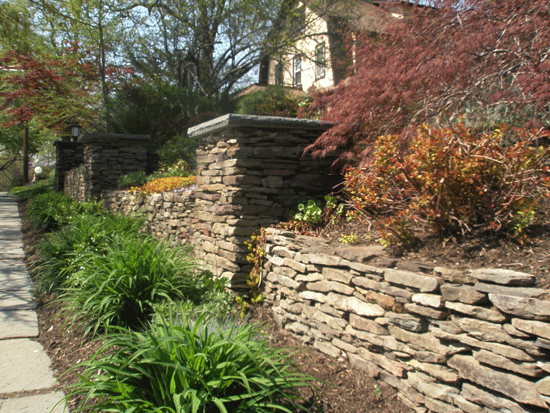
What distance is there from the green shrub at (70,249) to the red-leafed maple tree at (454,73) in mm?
2951

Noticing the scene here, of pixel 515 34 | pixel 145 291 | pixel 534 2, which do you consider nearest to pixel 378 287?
pixel 145 291

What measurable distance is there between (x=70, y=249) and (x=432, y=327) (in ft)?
15.0

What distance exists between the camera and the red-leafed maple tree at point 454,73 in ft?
10.8

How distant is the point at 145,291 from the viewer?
379 centimetres

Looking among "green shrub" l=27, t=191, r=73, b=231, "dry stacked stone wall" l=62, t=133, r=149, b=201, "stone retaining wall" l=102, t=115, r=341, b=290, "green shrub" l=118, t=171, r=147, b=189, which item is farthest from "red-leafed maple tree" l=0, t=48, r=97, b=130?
"stone retaining wall" l=102, t=115, r=341, b=290

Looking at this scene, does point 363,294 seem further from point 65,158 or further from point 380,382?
point 65,158

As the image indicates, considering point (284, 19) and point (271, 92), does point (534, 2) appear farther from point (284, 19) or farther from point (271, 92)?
point (284, 19)

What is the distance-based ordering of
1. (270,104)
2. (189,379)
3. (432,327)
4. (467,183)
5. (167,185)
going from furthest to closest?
1. (270,104)
2. (167,185)
3. (467,183)
4. (432,327)
5. (189,379)

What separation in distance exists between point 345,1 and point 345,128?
888 cm

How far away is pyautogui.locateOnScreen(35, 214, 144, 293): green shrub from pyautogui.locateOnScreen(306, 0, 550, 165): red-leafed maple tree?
2.95 metres

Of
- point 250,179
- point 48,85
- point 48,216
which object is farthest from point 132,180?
point 48,85

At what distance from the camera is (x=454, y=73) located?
11.5 feet

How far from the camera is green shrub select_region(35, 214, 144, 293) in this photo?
16.0ft

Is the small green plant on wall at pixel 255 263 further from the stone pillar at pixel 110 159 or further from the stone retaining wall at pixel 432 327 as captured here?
the stone pillar at pixel 110 159
